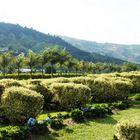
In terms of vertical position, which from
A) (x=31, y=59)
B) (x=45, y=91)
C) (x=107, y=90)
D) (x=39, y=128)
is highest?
(x=39, y=128)

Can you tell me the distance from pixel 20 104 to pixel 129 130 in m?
8.59

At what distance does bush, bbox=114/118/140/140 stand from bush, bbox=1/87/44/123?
7.83 m

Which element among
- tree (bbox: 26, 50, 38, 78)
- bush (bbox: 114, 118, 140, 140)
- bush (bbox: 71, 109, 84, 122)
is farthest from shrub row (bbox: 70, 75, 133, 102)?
tree (bbox: 26, 50, 38, 78)

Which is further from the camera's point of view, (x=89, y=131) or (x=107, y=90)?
(x=107, y=90)

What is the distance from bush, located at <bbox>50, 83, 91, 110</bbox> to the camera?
27.0 metres

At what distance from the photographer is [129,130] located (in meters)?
13.4

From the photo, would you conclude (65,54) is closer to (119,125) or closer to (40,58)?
(40,58)

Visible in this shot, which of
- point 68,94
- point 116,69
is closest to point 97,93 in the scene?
point 68,94

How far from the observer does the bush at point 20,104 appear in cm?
2047

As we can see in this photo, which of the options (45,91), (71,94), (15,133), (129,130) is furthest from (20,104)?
(45,91)

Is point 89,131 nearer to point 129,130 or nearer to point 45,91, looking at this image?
point 129,130

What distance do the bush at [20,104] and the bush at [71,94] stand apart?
6.38m

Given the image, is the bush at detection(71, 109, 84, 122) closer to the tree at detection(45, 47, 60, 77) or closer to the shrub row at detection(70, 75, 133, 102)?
the shrub row at detection(70, 75, 133, 102)

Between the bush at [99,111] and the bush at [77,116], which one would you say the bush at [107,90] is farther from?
the bush at [77,116]
